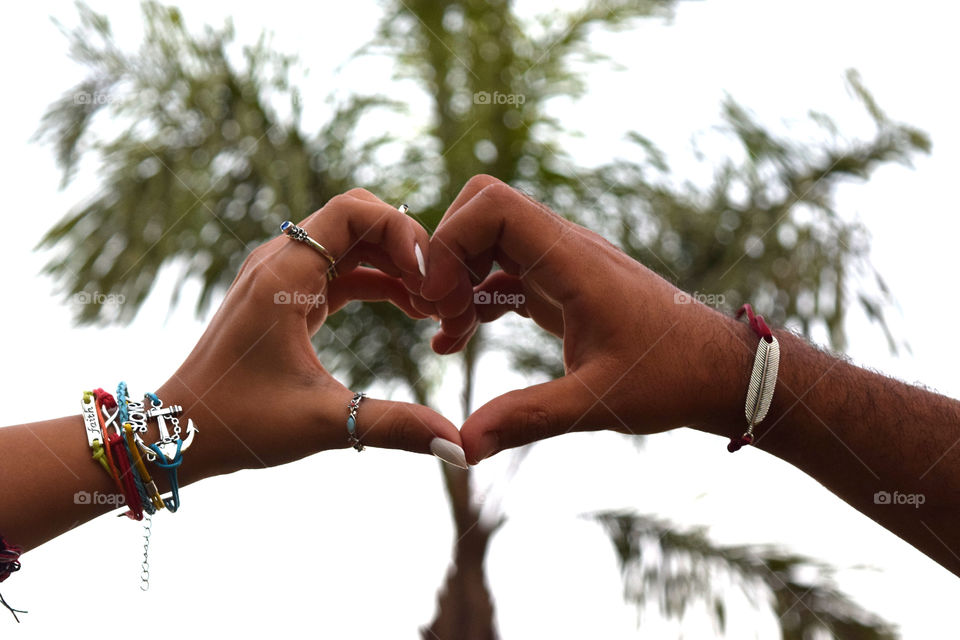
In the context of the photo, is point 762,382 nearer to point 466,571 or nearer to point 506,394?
point 506,394

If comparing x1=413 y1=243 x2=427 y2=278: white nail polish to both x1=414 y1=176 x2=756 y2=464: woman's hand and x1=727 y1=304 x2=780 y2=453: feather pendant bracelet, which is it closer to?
x1=414 y1=176 x2=756 y2=464: woman's hand

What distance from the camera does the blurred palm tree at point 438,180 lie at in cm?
334

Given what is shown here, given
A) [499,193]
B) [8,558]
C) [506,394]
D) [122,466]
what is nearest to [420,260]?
[499,193]

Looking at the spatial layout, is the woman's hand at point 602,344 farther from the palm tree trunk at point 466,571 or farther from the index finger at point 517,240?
the palm tree trunk at point 466,571

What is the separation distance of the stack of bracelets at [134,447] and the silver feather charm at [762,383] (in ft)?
3.25

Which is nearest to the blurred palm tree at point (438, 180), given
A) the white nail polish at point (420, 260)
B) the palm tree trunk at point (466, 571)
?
the palm tree trunk at point (466, 571)

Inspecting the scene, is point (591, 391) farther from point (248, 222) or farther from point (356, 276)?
point (248, 222)

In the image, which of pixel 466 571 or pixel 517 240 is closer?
pixel 517 240

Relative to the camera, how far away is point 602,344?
4.77 ft

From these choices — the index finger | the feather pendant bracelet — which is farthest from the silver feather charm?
the index finger

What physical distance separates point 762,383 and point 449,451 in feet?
1.89

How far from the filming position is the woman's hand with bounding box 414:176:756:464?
4.69ft

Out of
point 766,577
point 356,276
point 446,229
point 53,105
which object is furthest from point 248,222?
point 766,577

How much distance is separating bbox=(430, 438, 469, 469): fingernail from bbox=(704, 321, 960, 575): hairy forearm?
48 centimetres
